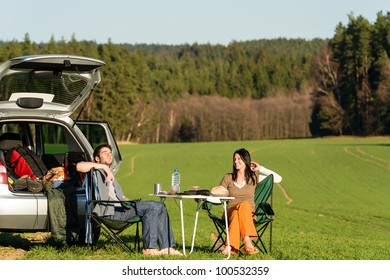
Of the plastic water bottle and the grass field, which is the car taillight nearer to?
the grass field

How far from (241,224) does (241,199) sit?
0.37 meters

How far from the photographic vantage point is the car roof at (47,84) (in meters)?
8.60

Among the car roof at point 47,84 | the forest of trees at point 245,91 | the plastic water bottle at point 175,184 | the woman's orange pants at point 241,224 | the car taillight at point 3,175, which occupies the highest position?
the car roof at point 47,84

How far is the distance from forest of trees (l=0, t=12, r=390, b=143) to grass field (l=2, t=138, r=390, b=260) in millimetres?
24089

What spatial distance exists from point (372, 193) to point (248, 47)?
518 ft

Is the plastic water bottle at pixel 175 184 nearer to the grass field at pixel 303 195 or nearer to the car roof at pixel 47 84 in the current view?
the grass field at pixel 303 195

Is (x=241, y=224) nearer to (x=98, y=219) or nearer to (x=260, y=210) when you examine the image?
(x=260, y=210)

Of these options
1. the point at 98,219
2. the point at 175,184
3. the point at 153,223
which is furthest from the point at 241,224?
the point at 98,219

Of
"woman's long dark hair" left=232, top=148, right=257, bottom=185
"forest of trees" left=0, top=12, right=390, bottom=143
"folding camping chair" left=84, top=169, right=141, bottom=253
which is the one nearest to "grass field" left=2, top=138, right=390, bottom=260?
"folding camping chair" left=84, top=169, right=141, bottom=253

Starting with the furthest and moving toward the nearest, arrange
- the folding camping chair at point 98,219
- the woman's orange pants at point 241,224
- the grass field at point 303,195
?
1. the grass field at point 303,195
2. the woman's orange pants at point 241,224
3. the folding camping chair at point 98,219

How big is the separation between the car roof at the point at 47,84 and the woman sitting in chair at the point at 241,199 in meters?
1.69

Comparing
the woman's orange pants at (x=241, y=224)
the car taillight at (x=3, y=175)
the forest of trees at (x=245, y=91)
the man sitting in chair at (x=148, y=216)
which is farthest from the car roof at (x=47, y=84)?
the forest of trees at (x=245, y=91)

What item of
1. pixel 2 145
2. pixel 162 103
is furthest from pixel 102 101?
pixel 2 145

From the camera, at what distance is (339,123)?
301 ft
